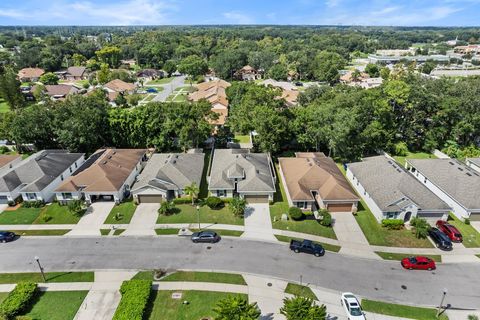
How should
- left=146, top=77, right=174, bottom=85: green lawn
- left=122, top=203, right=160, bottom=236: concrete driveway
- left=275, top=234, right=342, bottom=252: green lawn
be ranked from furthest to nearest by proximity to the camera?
1. left=146, top=77, right=174, bottom=85: green lawn
2. left=122, top=203, right=160, bottom=236: concrete driveway
3. left=275, top=234, right=342, bottom=252: green lawn

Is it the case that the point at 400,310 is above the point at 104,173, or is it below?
below

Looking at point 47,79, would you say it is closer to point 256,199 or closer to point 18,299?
point 256,199

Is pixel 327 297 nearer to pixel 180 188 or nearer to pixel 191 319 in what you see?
pixel 191 319

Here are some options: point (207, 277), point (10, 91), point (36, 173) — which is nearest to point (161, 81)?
point (10, 91)

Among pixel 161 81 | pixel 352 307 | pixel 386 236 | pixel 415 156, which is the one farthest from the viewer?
pixel 161 81

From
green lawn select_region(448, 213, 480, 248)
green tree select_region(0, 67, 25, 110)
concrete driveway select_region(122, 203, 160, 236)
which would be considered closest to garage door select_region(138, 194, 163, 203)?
concrete driveway select_region(122, 203, 160, 236)

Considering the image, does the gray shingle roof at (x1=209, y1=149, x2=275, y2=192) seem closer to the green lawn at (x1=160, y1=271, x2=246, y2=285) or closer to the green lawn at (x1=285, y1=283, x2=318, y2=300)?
the green lawn at (x1=160, y1=271, x2=246, y2=285)
